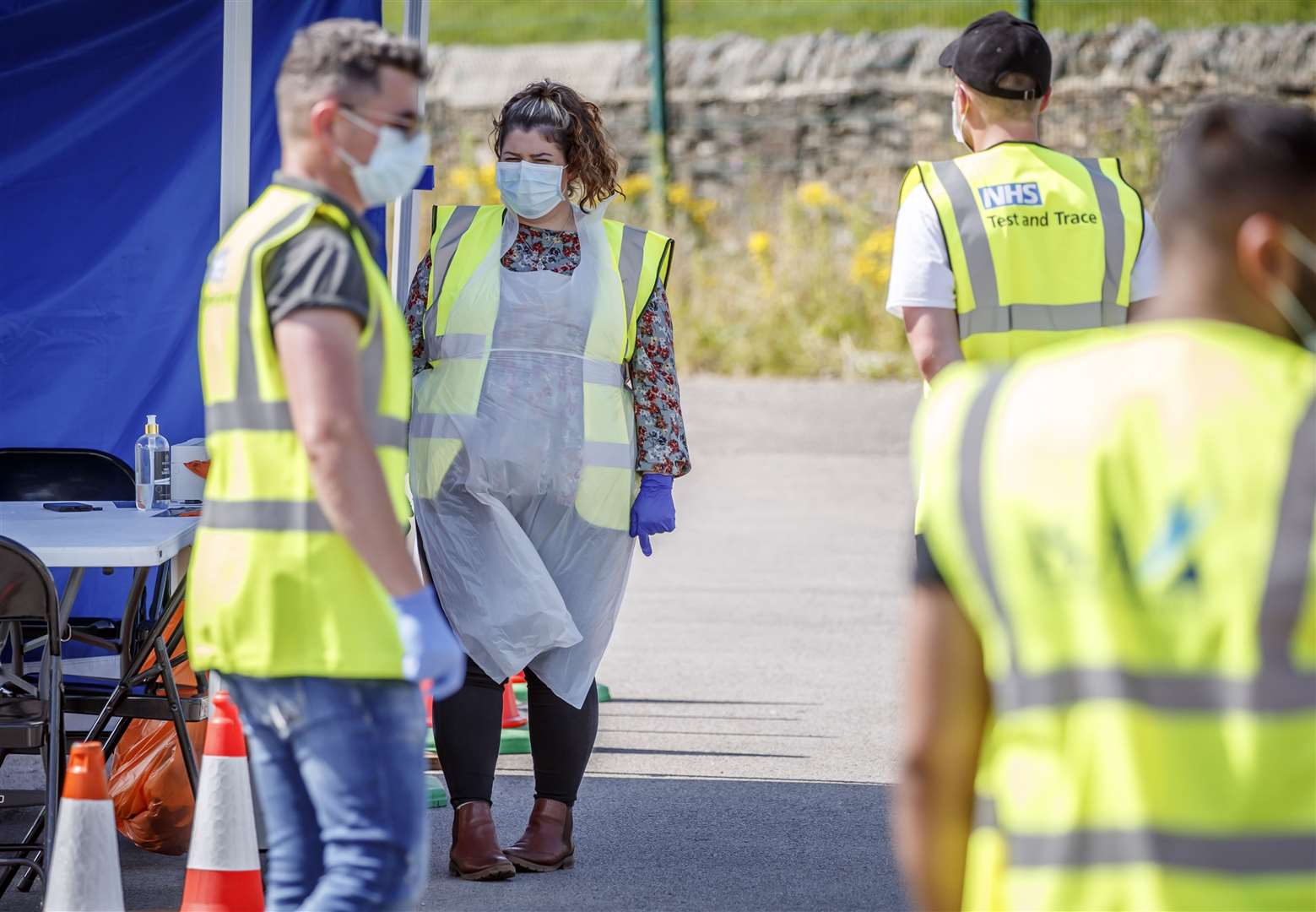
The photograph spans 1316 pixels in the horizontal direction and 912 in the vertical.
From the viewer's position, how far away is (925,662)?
174 centimetres

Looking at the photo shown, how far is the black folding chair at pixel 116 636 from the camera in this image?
4332mm

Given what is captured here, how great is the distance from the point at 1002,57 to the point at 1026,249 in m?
0.42

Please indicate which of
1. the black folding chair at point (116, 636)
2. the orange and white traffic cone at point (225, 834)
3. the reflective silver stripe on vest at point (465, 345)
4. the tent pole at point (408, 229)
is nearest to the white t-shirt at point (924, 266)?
the reflective silver stripe on vest at point (465, 345)

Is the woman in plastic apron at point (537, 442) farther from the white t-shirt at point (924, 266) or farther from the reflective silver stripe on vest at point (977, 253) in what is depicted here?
the reflective silver stripe on vest at point (977, 253)

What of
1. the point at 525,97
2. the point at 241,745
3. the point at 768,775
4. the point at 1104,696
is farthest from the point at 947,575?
the point at 768,775

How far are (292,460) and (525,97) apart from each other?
220 centimetres

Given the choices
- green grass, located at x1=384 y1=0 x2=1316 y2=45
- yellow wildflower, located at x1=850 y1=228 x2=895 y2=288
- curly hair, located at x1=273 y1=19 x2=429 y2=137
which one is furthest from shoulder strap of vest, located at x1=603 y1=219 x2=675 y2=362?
green grass, located at x1=384 y1=0 x2=1316 y2=45

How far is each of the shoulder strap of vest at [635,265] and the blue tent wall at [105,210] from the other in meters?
A: 1.32

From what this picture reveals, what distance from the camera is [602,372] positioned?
14.8ft

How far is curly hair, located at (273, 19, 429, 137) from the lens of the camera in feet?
8.59

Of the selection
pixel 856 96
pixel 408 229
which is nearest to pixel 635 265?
pixel 408 229

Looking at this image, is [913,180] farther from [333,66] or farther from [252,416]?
[252,416]

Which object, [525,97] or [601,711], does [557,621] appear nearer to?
[525,97]

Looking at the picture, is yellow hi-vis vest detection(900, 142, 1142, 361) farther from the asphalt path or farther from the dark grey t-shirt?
the dark grey t-shirt
